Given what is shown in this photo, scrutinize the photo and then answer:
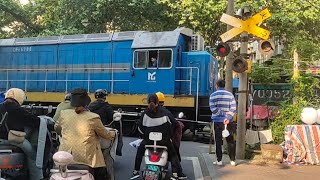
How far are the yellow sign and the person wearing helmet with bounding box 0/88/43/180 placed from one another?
5202 millimetres

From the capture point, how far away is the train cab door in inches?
573

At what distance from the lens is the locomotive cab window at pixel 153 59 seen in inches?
574

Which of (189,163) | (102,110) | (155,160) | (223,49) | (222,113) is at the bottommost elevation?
(189,163)

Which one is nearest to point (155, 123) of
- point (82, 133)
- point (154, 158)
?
point (154, 158)

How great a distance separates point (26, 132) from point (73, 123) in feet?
3.62

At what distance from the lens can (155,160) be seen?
6609 millimetres

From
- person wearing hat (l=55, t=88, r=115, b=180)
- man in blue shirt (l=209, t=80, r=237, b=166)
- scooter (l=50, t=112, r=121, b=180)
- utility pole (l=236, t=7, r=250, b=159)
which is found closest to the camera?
scooter (l=50, t=112, r=121, b=180)

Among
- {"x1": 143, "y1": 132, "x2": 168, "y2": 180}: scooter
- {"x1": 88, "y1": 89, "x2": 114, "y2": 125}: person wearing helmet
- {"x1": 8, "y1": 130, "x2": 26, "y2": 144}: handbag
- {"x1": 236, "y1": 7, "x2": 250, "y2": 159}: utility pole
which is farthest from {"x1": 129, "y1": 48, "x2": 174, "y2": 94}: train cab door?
{"x1": 8, "y1": 130, "x2": 26, "y2": 144}: handbag

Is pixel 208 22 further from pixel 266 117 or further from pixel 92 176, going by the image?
pixel 92 176

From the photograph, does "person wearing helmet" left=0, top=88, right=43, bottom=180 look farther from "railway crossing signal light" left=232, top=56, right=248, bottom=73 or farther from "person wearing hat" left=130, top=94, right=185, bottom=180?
"railway crossing signal light" left=232, top=56, right=248, bottom=73

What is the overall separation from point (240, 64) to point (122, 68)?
24.1ft

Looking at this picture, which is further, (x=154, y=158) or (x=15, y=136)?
(x=154, y=158)

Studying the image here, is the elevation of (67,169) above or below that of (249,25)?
below

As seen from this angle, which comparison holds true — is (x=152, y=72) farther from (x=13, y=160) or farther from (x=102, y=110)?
(x=13, y=160)
